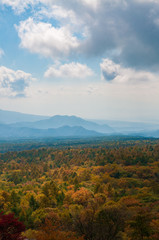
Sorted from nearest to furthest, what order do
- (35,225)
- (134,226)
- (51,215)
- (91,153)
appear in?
(134,226)
(51,215)
(35,225)
(91,153)

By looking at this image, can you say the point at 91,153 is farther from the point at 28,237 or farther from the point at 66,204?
the point at 28,237

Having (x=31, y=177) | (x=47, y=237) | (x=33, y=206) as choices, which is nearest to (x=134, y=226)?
(x=47, y=237)

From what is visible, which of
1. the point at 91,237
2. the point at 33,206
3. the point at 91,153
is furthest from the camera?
the point at 91,153

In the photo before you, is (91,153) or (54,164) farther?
(91,153)

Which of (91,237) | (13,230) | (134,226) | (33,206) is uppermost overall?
(13,230)

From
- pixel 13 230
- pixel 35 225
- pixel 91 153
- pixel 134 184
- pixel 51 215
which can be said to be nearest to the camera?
pixel 13 230

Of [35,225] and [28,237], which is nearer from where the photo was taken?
[28,237]

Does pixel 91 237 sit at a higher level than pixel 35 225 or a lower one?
higher

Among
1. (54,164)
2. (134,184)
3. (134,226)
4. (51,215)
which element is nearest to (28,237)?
(51,215)

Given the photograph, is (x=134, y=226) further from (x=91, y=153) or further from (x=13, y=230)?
(x=91, y=153)
